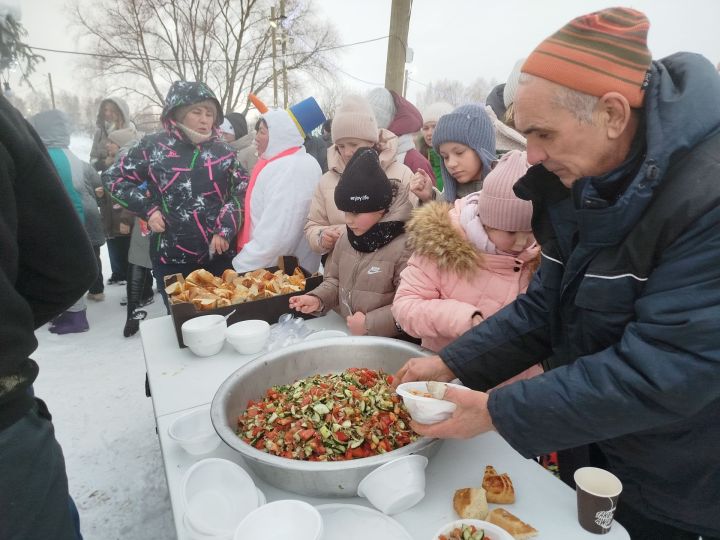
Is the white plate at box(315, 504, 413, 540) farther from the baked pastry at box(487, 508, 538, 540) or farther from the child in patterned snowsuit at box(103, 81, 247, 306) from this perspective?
the child in patterned snowsuit at box(103, 81, 247, 306)

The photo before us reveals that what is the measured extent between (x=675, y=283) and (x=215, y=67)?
20.1m

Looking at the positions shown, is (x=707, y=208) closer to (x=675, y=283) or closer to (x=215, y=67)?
(x=675, y=283)

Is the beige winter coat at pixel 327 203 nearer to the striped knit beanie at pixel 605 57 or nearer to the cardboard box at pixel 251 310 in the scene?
the cardboard box at pixel 251 310

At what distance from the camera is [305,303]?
216cm

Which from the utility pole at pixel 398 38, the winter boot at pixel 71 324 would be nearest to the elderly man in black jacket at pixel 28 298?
the winter boot at pixel 71 324

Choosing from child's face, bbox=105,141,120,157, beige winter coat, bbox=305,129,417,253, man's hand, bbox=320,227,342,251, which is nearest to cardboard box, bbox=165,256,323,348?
man's hand, bbox=320,227,342,251

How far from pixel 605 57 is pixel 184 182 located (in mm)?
2659

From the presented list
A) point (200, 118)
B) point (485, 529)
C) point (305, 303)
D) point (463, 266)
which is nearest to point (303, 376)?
point (305, 303)

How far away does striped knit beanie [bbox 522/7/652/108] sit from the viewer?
0.86m

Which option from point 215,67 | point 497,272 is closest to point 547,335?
point 497,272

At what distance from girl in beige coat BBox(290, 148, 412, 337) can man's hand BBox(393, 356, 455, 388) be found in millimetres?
585

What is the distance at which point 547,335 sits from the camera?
1.31 m

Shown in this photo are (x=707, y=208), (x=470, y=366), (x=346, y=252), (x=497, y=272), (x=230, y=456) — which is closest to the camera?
(x=707, y=208)

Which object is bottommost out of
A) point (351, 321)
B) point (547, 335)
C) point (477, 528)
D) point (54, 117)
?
point (351, 321)
